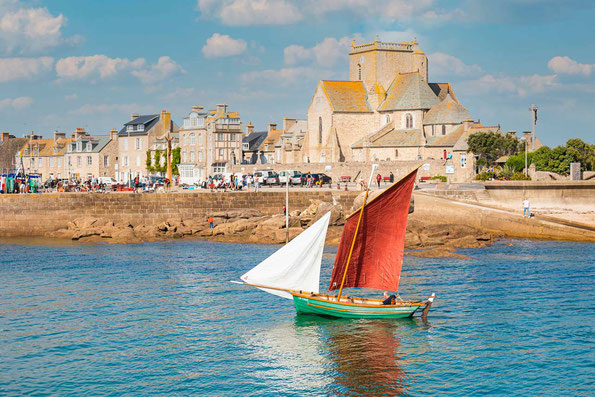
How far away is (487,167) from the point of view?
79188mm

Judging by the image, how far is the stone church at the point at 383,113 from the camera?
92312mm

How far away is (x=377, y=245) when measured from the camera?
84.8 feet

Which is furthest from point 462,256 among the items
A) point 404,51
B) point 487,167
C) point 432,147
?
point 404,51

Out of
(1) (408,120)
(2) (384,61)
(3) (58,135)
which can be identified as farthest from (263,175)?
(3) (58,135)

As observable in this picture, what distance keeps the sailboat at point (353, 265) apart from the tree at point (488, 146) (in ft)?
180

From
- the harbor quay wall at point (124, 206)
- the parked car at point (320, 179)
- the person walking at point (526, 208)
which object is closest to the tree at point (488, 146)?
the parked car at point (320, 179)

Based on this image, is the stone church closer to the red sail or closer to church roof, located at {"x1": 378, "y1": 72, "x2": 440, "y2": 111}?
church roof, located at {"x1": 378, "y1": 72, "x2": 440, "y2": 111}

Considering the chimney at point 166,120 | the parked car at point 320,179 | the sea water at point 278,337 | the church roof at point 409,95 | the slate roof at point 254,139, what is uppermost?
the church roof at point 409,95

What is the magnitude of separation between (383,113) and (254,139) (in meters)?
29.6

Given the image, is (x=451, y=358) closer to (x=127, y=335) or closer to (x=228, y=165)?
(x=127, y=335)

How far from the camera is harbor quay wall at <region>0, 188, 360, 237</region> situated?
5500cm

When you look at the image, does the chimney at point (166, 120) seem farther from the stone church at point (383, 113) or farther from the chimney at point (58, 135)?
the chimney at point (58, 135)

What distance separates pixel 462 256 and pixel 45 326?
23321mm

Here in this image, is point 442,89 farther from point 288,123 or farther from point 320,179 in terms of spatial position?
point 320,179
